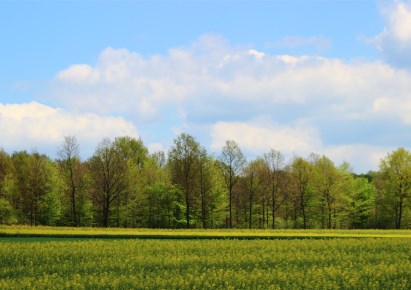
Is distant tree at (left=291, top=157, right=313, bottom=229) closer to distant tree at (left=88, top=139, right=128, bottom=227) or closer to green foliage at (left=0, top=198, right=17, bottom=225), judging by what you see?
distant tree at (left=88, top=139, right=128, bottom=227)

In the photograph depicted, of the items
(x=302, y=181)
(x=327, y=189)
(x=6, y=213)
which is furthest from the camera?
(x=302, y=181)

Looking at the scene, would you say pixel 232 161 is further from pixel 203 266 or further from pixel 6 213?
pixel 203 266

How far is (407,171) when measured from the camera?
3346 inches

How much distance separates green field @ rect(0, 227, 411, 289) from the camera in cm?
2028

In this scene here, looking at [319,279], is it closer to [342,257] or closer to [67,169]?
[342,257]

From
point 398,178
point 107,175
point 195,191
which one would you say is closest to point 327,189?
point 398,178

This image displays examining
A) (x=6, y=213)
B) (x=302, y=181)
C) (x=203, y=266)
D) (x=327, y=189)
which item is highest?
(x=302, y=181)

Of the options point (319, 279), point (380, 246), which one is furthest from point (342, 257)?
point (319, 279)

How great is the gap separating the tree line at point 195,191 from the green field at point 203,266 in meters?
42.0

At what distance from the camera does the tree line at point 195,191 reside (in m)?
79.8

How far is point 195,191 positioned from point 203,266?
53843mm

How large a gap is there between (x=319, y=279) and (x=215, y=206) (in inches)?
2411

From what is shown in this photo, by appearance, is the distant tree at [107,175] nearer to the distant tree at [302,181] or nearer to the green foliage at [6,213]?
the green foliage at [6,213]

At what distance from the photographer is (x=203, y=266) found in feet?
85.3
